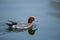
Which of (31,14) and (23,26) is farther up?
(31,14)

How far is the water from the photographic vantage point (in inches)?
55.5

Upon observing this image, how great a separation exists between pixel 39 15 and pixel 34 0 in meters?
0.20

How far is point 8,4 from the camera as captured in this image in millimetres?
1429

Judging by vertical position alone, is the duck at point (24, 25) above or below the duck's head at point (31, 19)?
below

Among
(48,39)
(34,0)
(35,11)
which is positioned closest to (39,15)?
(35,11)

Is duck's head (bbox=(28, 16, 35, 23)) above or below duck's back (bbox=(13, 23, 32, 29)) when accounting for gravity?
above

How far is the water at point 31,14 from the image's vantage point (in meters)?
1.41

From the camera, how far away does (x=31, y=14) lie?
58.0 inches

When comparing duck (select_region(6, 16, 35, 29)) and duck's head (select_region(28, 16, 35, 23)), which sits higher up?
duck's head (select_region(28, 16, 35, 23))

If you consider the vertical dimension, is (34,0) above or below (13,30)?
above

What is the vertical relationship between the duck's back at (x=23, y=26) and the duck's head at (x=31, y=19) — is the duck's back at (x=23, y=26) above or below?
below

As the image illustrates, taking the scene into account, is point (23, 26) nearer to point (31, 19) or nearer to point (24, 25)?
point (24, 25)

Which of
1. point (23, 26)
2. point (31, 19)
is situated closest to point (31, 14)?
point (31, 19)

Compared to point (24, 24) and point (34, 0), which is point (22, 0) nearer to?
point (34, 0)
